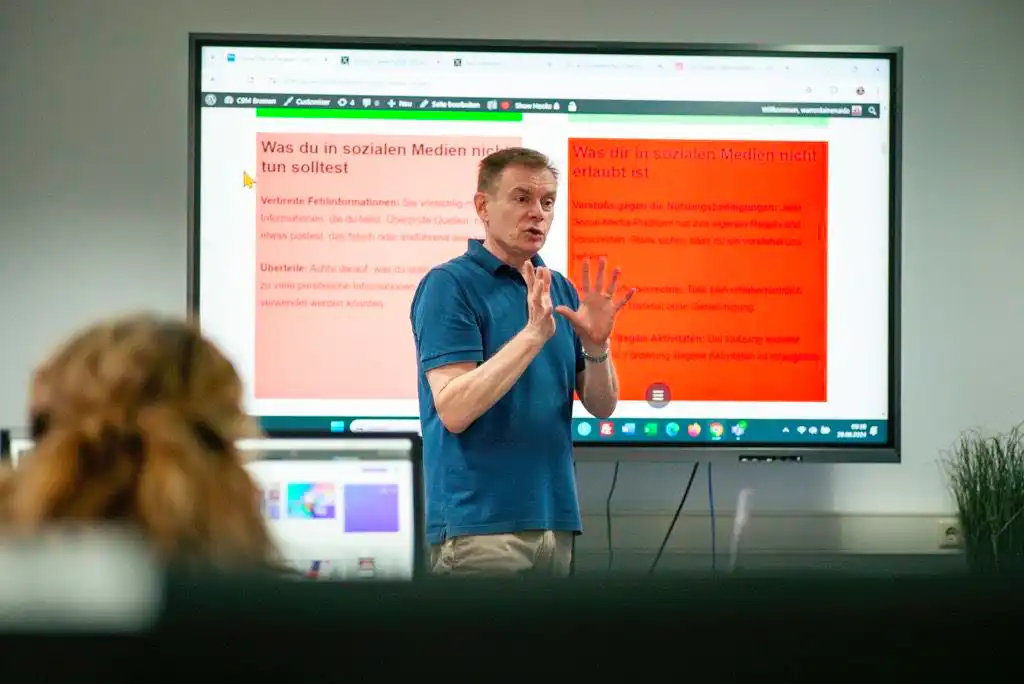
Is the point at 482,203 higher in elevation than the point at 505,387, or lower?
higher

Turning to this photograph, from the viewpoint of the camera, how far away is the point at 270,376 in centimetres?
321

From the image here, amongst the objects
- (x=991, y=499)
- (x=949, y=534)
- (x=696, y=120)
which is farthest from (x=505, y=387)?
(x=949, y=534)

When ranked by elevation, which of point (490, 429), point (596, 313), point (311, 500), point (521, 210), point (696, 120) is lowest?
point (311, 500)

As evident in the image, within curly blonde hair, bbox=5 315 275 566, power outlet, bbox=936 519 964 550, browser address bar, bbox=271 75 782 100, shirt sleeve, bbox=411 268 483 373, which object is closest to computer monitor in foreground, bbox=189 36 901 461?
browser address bar, bbox=271 75 782 100

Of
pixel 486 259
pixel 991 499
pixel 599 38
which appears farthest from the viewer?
pixel 599 38

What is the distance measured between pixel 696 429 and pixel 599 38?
127 cm

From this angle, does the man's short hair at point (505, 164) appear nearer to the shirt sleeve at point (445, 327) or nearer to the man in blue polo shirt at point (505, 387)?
the man in blue polo shirt at point (505, 387)

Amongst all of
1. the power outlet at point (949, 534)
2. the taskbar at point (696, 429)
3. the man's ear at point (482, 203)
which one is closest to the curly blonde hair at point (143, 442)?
the man's ear at point (482, 203)

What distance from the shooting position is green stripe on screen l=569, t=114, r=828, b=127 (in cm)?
330

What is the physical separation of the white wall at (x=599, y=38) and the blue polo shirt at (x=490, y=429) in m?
1.14

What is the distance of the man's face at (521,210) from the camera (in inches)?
90.5

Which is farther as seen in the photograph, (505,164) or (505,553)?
(505,164)

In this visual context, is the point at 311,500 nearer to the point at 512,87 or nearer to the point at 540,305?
the point at 540,305

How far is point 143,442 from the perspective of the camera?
71 cm
